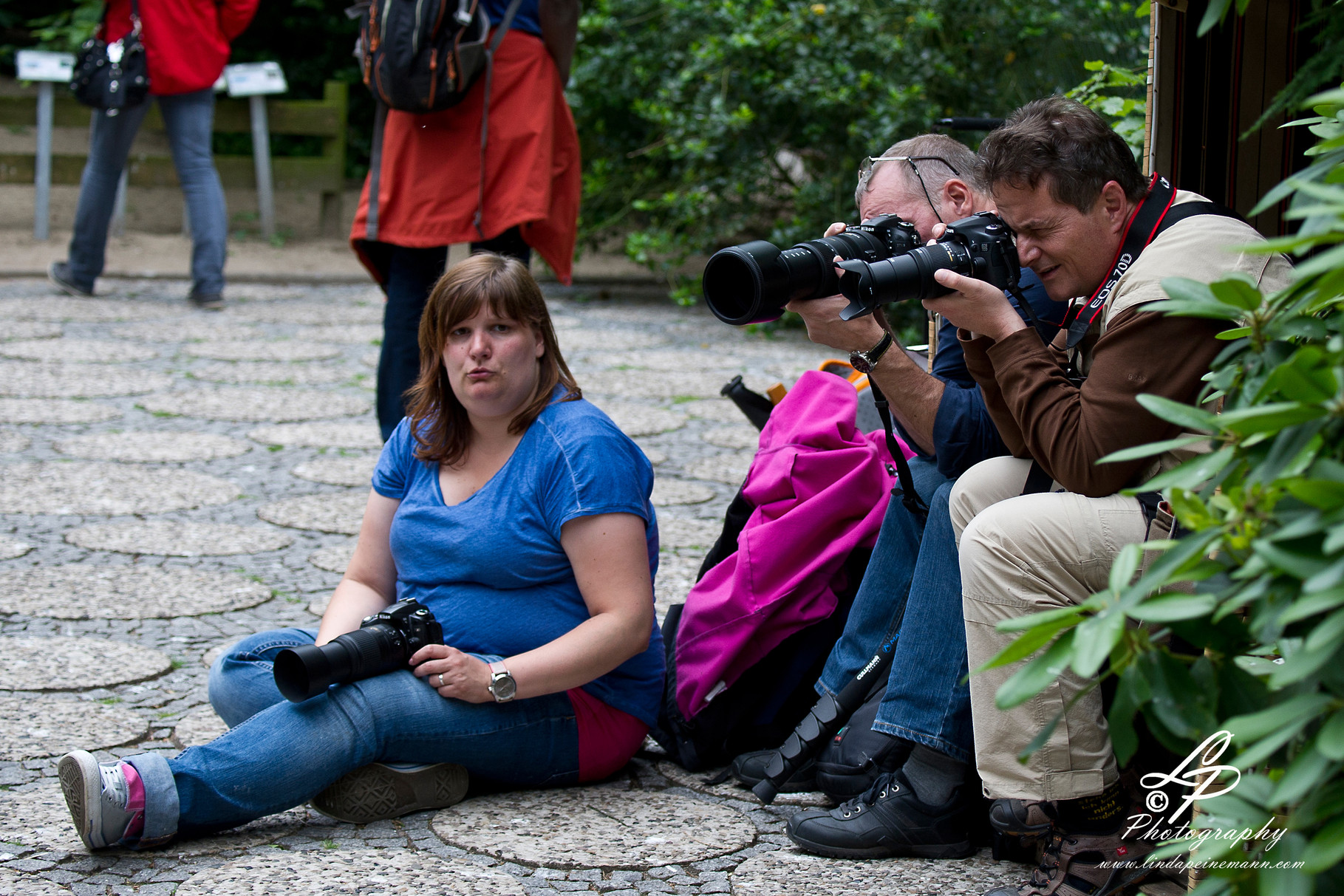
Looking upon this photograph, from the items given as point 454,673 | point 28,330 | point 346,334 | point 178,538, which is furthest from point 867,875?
point 28,330

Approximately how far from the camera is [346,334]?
22.9 feet

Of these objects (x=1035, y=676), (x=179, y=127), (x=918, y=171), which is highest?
(x=179, y=127)

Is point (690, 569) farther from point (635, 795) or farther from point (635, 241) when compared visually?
point (635, 241)

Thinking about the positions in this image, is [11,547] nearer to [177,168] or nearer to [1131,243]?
[1131,243]

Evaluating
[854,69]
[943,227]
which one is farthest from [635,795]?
[854,69]

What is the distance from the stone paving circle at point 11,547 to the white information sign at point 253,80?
21.1 feet

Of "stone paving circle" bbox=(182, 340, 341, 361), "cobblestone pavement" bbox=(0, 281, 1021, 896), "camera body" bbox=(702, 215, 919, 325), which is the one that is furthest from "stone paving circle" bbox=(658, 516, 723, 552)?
"stone paving circle" bbox=(182, 340, 341, 361)

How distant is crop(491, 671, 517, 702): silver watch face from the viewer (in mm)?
2316

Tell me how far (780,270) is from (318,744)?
3.58ft

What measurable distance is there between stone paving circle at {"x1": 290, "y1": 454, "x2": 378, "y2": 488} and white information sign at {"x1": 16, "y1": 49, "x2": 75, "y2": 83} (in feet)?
18.5

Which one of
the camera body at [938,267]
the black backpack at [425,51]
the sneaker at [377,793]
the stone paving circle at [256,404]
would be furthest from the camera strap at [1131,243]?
the stone paving circle at [256,404]

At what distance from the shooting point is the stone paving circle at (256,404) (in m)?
5.26

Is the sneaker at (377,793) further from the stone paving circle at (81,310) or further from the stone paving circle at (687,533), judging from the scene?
the stone paving circle at (81,310)

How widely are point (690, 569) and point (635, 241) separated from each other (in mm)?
3751
